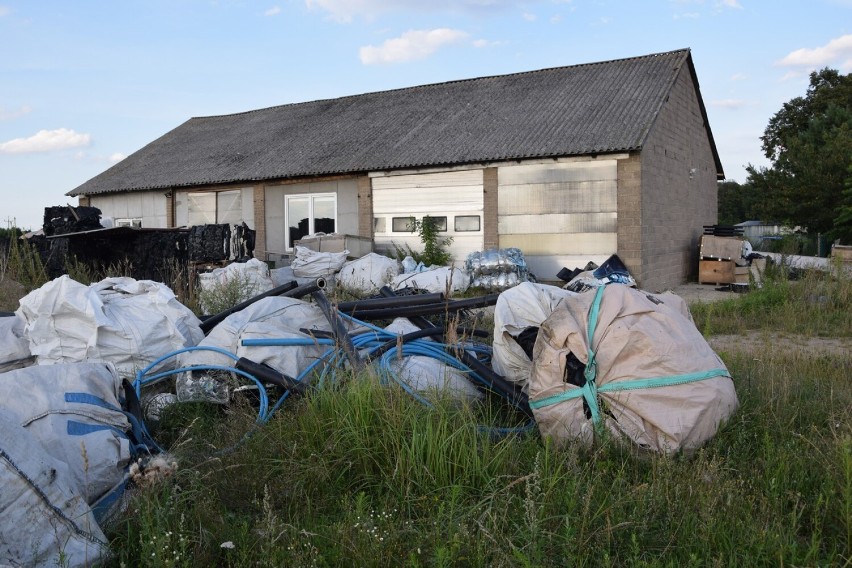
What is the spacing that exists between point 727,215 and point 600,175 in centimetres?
4743

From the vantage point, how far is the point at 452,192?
663 inches

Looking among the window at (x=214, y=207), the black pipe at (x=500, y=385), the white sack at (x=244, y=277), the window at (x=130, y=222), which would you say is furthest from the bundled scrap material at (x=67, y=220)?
the window at (x=130, y=222)

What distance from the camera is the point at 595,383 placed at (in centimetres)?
365

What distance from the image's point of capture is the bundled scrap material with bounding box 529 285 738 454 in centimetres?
347

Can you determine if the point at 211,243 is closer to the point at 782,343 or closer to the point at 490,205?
the point at 490,205

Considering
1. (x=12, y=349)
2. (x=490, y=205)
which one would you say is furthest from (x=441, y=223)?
(x=12, y=349)

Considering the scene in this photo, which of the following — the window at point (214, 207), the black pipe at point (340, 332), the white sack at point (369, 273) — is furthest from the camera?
the window at point (214, 207)

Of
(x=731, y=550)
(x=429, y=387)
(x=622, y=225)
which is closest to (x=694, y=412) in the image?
(x=731, y=550)

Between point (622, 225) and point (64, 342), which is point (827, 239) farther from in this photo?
point (64, 342)

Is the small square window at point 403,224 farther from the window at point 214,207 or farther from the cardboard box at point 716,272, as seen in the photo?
the cardboard box at point 716,272

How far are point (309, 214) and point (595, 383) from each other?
52.9 feet

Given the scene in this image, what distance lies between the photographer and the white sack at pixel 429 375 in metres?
4.25

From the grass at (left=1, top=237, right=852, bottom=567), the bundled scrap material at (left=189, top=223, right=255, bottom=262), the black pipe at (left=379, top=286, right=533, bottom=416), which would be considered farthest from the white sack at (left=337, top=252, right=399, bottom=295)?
the grass at (left=1, top=237, right=852, bottom=567)

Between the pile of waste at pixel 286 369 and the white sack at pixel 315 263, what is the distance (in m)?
8.37
